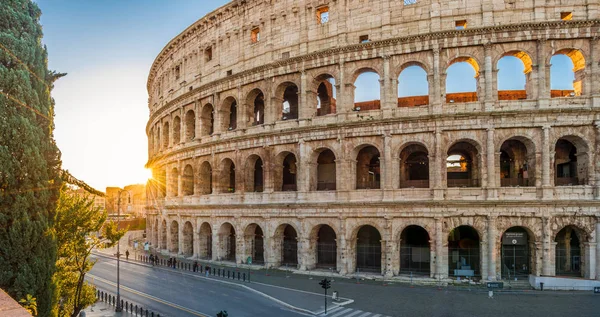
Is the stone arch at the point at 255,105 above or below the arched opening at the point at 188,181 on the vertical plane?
above

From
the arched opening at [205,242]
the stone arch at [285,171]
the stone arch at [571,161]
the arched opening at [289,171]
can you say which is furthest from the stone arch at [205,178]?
the stone arch at [571,161]

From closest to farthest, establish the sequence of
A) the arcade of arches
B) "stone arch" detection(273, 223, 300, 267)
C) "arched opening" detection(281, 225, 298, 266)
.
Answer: the arcade of arches → "stone arch" detection(273, 223, 300, 267) → "arched opening" detection(281, 225, 298, 266)

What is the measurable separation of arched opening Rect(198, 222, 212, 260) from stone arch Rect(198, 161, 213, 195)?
3041 mm

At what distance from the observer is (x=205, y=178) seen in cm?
3694

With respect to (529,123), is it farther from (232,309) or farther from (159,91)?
(159,91)

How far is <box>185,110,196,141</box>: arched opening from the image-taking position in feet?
128

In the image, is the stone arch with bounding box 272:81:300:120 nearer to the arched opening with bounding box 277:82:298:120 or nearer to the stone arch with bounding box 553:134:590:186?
the arched opening with bounding box 277:82:298:120

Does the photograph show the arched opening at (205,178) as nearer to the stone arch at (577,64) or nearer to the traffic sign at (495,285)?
the traffic sign at (495,285)

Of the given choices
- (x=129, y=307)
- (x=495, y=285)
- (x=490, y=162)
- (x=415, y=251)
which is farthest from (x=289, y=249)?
(x=490, y=162)

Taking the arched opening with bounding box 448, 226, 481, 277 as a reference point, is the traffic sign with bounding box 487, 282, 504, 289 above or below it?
below

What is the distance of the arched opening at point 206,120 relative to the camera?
3697cm

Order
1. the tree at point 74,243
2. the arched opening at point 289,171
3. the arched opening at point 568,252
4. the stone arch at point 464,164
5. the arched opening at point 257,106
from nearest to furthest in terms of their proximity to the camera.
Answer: the tree at point 74,243 < the arched opening at point 568,252 < the stone arch at point 464,164 < the arched opening at point 289,171 < the arched opening at point 257,106

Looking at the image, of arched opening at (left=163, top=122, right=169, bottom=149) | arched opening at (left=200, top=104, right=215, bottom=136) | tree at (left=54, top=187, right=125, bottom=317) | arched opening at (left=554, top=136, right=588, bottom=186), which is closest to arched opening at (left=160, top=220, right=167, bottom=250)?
arched opening at (left=163, top=122, right=169, bottom=149)

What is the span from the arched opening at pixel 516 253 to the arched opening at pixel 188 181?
2777 centimetres
